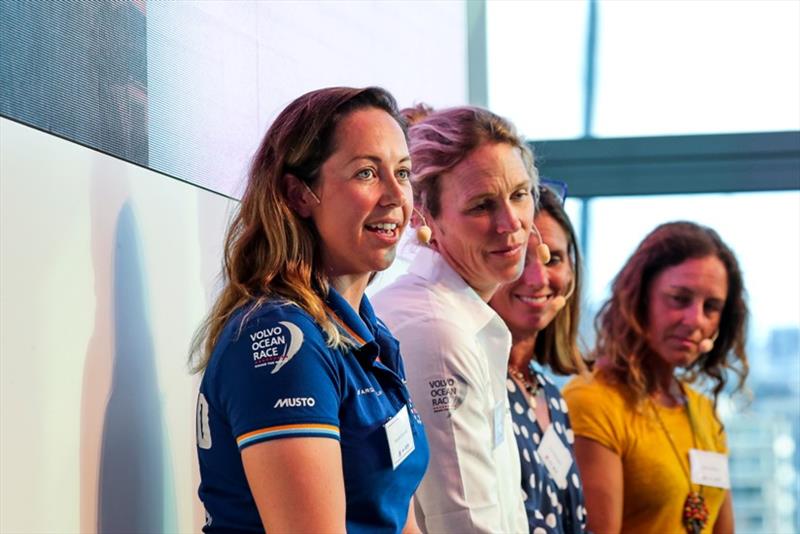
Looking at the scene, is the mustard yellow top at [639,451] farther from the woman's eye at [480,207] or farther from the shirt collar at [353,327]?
the shirt collar at [353,327]

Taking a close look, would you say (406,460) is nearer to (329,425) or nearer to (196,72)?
(329,425)

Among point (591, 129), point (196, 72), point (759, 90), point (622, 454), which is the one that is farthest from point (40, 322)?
point (759, 90)

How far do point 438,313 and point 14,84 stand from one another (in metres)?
0.91

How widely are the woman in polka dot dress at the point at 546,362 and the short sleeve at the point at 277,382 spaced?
1.02 m

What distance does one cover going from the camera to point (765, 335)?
A: 4645 mm

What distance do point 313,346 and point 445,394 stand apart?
1.77 feet

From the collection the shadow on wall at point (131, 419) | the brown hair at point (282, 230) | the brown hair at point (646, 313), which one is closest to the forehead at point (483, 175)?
the brown hair at point (282, 230)

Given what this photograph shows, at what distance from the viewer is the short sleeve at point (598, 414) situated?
288cm

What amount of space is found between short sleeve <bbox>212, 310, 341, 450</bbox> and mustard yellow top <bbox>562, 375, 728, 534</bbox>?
62.4 inches

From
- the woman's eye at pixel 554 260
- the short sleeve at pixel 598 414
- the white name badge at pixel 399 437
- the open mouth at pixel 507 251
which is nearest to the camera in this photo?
the white name badge at pixel 399 437

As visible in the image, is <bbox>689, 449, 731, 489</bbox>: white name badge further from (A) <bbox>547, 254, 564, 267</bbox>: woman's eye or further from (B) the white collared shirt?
(B) the white collared shirt

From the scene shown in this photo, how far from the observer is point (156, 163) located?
70.7 inches

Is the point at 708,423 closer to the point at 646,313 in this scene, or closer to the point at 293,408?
the point at 646,313

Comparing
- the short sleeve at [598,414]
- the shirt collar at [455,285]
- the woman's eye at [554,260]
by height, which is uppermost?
the woman's eye at [554,260]
